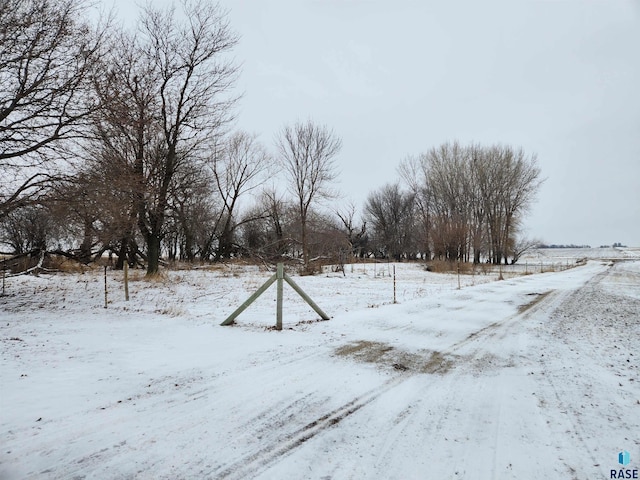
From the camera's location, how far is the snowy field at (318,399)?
259cm

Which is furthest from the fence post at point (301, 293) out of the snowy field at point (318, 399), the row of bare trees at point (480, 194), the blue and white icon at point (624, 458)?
the row of bare trees at point (480, 194)

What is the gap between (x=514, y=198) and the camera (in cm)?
4578

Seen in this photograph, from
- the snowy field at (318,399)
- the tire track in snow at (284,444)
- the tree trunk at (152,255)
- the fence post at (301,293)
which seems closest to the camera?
the tire track in snow at (284,444)

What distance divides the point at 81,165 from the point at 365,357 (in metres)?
9.72

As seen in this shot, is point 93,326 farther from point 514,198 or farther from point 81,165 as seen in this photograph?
point 514,198

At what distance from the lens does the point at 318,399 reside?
3.70m

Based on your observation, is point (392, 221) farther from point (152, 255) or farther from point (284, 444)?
point (284, 444)

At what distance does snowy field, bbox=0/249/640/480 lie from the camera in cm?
259

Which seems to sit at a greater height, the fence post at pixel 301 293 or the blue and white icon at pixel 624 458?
the fence post at pixel 301 293

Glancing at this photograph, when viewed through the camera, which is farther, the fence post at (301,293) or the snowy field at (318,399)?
the fence post at (301,293)

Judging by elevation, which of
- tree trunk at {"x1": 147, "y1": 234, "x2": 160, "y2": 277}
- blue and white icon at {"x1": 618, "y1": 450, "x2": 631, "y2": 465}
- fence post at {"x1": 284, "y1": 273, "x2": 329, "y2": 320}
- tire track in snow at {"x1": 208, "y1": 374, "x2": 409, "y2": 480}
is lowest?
tire track in snow at {"x1": 208, "y1": 374, "x2": 409, "y2": 480}

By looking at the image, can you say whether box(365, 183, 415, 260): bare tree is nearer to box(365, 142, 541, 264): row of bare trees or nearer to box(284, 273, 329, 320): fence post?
box(365, 142, 541, 264): row of bare trees

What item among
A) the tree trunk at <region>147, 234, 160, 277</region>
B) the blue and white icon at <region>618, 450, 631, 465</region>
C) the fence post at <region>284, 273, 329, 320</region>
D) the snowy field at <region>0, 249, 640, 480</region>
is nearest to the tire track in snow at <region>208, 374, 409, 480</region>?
the snowy field at <region>0, 249, 640, 480</region>

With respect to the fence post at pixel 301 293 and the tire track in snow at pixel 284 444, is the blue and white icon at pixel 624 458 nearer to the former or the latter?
the tire track in snow at pixel 284 444
